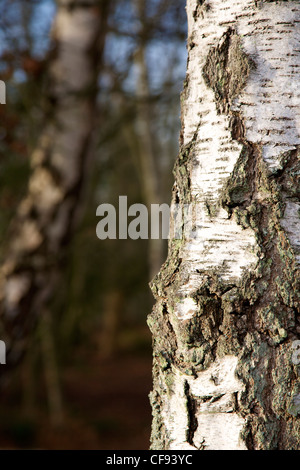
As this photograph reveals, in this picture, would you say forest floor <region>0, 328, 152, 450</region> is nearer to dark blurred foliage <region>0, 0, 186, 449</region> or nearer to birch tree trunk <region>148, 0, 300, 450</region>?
dark blurred foliage <region>0, 0, 186, 449</region>

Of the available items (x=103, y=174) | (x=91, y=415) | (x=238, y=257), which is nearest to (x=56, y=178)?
(x=238, y=257)

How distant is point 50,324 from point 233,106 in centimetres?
624

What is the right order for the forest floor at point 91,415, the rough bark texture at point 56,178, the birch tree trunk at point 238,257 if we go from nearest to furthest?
the birch tree trunk at point 238,257 → the rough bark texture at point 56,178 → the forest floor at point 91,415

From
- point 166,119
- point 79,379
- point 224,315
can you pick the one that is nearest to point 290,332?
point 224,315

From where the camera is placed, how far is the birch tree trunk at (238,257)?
103cm

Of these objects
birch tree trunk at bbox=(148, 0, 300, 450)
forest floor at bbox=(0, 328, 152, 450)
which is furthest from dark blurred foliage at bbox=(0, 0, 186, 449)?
birch tree trunk at bbox=(148, 0, 300, 450)

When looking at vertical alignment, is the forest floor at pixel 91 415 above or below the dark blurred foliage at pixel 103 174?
below

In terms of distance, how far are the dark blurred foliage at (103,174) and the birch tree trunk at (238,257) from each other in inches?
90.4

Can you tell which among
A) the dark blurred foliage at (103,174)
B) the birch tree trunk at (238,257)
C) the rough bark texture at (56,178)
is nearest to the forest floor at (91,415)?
the dark blurred foliage at (103,174)

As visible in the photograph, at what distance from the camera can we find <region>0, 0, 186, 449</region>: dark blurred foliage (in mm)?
3826

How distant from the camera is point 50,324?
Result: 6.86 m

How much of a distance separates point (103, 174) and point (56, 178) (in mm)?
4667

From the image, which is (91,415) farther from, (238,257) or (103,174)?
(238,257)

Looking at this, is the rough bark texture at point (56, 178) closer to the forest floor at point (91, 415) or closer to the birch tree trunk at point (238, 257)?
the birch tree trunk at point (238, 257)
